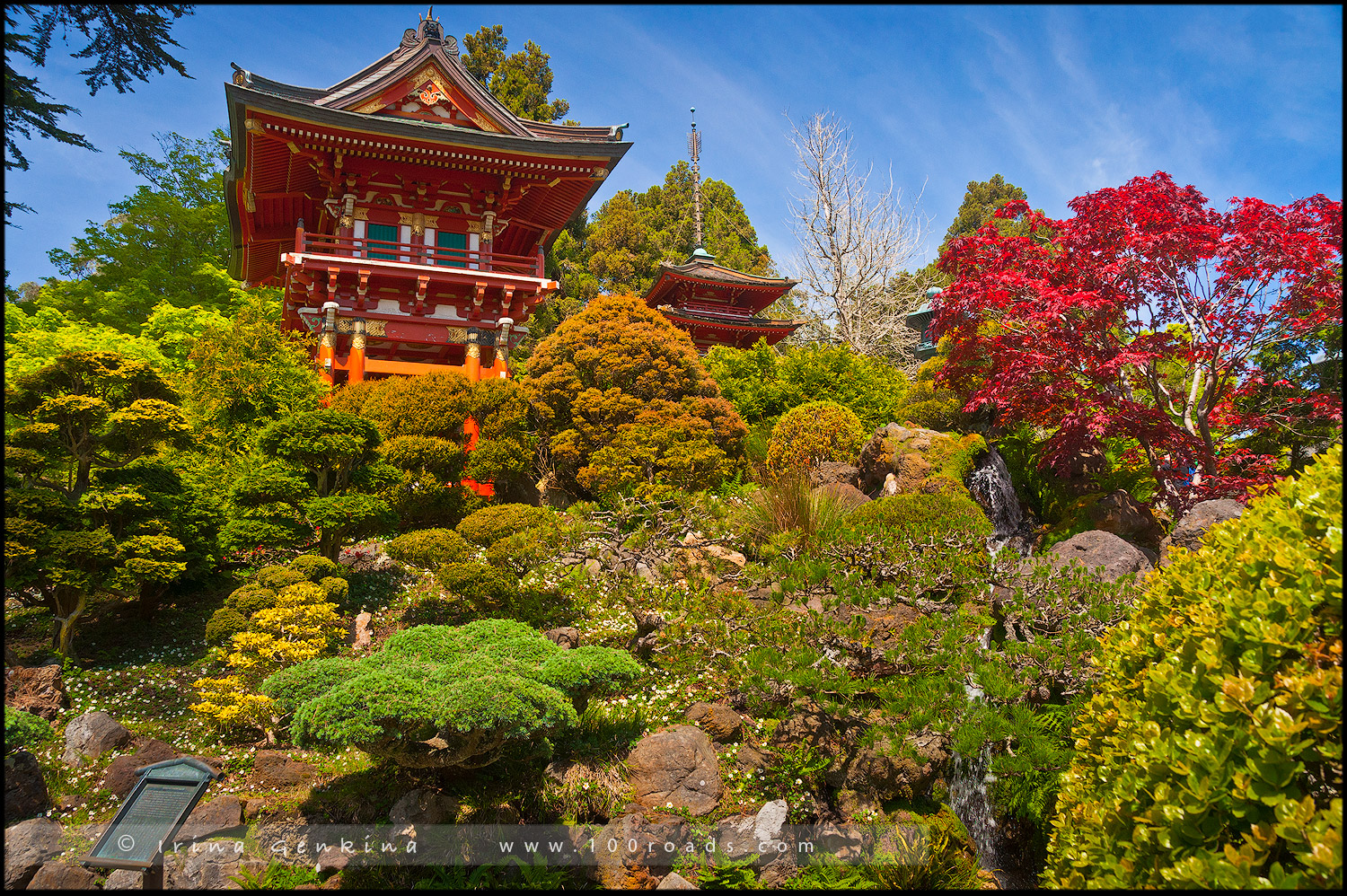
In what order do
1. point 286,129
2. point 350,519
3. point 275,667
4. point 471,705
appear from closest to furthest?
point 471,705 < point 275,667 < point 350,519 < point 286,129

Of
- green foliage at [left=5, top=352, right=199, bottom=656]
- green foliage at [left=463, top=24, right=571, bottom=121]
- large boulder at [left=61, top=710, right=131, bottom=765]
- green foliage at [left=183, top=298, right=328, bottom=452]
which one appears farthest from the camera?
green foliage at [left=463, top=24, right=571, bottom=121]

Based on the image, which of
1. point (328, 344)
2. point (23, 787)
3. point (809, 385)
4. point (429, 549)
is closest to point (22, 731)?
point (23, 787)

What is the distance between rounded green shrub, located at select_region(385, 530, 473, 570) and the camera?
7.83m

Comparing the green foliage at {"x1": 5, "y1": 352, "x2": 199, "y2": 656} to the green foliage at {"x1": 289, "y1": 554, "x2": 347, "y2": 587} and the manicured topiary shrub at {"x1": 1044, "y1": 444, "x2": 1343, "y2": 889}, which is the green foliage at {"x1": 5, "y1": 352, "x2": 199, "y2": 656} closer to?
the green foliage at {"x1": 289, "y1": 554, "x2": 347, "y2": 587}

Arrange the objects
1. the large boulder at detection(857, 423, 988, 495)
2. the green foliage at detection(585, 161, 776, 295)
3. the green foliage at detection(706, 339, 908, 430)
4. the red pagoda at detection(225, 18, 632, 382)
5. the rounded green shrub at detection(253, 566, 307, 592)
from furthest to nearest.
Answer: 1. the green foliage at detection(585, 161, 776, 295)
2. the green foliage at detection(706, 339, 908, 430)
3. the red pagoda at detection(225, 18, 632, 382)
4. the large boulder at detection(857, 423, 988, 495)
5. the rounded green shrub at detection(253, 566, 307, 592)

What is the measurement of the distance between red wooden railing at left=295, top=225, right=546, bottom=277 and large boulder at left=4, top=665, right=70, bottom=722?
8090 mm

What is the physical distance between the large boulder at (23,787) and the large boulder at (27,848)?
0.21 meters

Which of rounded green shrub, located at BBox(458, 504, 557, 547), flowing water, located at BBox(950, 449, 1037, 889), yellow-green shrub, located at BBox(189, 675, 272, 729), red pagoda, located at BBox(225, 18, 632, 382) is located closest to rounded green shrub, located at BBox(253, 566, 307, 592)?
yellow-green shrub, located at BBox(189, 675, 272, 729)

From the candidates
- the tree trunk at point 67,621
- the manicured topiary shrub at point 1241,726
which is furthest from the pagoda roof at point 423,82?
the manicured topiary shrub at point 1241,726

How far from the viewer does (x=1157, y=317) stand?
947 cm

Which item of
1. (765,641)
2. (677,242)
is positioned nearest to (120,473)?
(765,641)

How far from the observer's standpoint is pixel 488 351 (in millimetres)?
13625

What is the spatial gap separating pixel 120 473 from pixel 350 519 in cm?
212

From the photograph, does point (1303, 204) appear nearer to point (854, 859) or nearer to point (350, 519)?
point (854, 859)
